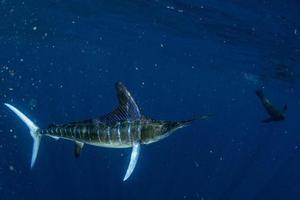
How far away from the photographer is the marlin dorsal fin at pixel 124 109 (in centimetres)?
459

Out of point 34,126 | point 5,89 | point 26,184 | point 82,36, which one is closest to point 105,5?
point 26,184

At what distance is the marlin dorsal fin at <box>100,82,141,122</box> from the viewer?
4.59 meters

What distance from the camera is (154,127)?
4438 mm

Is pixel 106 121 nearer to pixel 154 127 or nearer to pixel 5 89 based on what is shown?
pixel 154 127

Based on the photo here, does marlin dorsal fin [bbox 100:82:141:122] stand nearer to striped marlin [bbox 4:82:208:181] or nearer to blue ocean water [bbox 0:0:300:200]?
striped marlin [bbox 4:82:208:181]

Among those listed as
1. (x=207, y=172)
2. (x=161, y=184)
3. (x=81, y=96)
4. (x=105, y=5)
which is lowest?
(x=81, y=96)

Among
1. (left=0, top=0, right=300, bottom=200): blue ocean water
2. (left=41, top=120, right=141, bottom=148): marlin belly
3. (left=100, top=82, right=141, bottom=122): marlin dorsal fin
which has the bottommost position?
(left=0, top=0, right=300, bottom=200): blue ocean water

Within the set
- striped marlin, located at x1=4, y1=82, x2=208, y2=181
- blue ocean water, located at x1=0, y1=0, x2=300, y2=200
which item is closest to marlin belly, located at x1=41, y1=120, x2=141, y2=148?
striped marlin, located at x1=4, y1=82, x2=208, y2=181

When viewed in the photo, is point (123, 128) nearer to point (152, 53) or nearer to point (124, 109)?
point (124, 109)

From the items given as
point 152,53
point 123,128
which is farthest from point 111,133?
point 152,53

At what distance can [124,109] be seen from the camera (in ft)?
15.2

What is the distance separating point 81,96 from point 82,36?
77.9 m

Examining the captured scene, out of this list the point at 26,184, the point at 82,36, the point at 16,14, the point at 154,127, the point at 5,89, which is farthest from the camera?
the point at 5,89

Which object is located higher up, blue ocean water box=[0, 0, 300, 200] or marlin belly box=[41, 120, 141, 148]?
marlin belly box=[41, 120, 141, 148]
